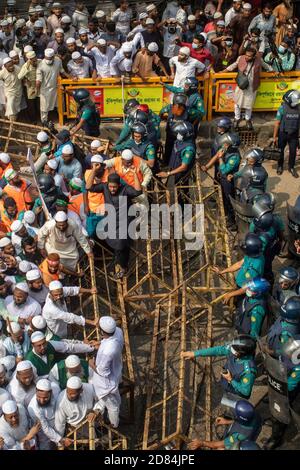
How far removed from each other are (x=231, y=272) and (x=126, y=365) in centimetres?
213

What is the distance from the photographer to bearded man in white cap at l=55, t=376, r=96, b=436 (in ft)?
24.0

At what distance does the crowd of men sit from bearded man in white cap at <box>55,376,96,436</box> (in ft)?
0.05

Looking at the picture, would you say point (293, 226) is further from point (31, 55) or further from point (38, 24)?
point (38, 24)

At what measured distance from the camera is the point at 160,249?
410 inches

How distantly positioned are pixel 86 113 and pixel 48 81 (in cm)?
161

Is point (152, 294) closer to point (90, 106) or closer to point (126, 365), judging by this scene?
point (126, 365)

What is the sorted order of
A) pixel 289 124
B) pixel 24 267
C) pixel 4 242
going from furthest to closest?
pixel 289 124
pixel 4 242
pixel 24 267

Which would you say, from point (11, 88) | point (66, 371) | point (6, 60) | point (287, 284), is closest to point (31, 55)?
point (6, 60)

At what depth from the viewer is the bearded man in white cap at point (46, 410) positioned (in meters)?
7.27

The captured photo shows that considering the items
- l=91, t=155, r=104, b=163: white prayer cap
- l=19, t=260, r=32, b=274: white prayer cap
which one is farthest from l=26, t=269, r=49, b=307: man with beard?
l=91, t=155, r=104, b=163: white prayer cap

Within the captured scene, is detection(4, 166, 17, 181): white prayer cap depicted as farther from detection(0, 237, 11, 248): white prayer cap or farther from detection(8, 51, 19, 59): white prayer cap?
detection(8, 51, 19, 59): white prayer cap

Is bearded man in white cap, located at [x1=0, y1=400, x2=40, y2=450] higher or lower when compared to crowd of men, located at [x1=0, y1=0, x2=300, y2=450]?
lower

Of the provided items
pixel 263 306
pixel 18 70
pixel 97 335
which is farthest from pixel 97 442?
pixel 18 70

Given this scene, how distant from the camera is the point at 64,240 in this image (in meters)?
9.57
